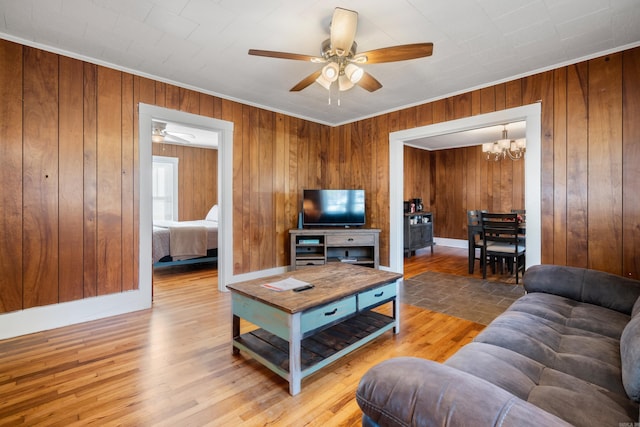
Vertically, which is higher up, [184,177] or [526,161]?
[184,177]

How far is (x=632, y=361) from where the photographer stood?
99 cm

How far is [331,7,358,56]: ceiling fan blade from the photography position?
6.13 ft

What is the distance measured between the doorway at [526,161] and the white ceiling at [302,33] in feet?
1.40

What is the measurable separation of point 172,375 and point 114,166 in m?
2.21

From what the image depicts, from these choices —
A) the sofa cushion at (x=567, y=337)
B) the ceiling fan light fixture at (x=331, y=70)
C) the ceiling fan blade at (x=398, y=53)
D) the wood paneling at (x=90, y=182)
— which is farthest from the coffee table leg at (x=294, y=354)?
the wood paneling at (x=90, y=182)

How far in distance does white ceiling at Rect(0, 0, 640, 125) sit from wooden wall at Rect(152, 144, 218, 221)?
423cm

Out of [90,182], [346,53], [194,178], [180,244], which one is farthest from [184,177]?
[346,53]

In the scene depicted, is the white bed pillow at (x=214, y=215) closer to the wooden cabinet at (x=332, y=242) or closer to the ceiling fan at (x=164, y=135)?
the ceiling fan at (x=164, y=135)

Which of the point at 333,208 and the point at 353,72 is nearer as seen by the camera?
the point at 353,72

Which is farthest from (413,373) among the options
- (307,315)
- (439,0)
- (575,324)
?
(439,0)

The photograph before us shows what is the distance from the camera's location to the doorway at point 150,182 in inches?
127

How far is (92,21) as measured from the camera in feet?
7.52

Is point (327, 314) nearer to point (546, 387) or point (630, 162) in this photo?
point (546, 387)

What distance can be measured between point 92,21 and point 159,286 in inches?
123
